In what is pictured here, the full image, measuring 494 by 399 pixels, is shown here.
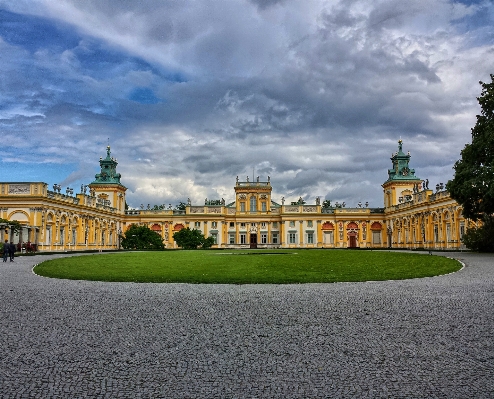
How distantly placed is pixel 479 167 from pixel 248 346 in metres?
A: 26.2

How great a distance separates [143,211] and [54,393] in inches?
2770

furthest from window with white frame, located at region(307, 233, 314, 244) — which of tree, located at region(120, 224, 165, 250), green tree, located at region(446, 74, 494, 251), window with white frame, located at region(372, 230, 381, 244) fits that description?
green tree, located at region(446, 74, 494, 251)

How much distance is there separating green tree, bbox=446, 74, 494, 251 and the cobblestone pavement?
18394 mm

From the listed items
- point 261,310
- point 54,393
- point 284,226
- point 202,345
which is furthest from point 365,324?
point 284,226

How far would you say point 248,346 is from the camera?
5.55 m

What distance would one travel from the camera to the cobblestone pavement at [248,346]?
4.24 meters

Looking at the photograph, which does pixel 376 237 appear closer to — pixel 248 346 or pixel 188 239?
pixel 188 239

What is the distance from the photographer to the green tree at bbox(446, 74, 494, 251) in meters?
26.0

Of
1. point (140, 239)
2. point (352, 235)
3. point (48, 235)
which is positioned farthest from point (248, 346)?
point (352, 235)

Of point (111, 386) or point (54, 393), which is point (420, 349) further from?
point (54, 393)

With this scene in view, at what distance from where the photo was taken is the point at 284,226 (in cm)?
7106

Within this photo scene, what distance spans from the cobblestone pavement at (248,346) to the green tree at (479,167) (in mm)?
18394

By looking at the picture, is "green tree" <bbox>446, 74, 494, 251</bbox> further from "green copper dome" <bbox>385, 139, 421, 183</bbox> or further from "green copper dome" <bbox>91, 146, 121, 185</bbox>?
"green copper dome" <bbox>91, 146, 121, 185</bbox>

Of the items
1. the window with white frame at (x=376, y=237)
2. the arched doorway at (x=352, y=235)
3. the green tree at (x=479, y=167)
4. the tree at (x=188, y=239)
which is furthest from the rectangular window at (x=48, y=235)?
the window with white frame at (x=376, y=237)
